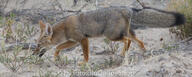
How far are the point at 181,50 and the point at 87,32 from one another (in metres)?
2.05

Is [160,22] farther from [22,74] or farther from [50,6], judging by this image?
[50,6]

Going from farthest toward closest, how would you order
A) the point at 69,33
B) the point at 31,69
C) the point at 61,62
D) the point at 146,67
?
the point at 69,33, the point at 61,62, the point at 31,69, the point at 146,67

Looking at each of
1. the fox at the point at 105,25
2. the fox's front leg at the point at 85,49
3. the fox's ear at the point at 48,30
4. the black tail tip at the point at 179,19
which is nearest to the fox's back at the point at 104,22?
the fox at the point at 105,25

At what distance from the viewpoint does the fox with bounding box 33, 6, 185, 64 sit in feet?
19.6

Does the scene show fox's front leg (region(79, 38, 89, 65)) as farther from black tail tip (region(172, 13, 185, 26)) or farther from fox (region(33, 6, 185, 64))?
black tail tip (region(172, 13, 185, 26))

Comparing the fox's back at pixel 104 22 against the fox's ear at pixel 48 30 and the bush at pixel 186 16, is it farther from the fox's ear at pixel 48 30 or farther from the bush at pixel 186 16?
the bush at pixel 186 16

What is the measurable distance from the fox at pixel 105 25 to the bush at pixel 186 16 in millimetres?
789

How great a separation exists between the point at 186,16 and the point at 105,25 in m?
1.94

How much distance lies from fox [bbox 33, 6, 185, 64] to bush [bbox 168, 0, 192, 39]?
0.79m

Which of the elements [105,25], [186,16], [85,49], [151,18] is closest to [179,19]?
[151,18]

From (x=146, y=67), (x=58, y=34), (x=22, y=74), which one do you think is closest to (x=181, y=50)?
(x=146, y=67)

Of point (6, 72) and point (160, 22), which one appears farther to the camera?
point (160, 22)

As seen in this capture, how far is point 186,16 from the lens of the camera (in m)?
6.52

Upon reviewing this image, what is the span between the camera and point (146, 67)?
475 centimetres
